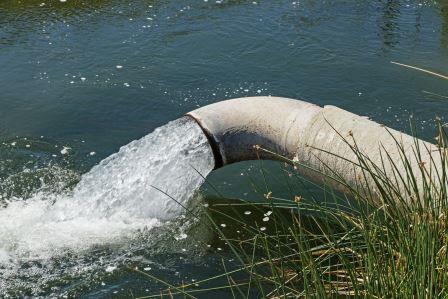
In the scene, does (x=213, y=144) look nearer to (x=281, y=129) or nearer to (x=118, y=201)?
(x=281, y=129)

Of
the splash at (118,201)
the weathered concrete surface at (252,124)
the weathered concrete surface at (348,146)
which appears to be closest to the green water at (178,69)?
the splash at (118,201)

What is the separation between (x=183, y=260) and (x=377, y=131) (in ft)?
5.46

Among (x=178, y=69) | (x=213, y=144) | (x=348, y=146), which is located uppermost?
(x=348, y=146)

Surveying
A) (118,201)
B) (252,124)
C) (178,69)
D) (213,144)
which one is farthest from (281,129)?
(178,69)

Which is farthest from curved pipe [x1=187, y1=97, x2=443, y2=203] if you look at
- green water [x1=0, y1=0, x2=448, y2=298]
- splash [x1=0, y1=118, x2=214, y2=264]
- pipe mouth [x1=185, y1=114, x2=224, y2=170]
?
green water [x1=0, y1=0, x2=448, y2=298]

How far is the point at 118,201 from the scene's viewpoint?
6.18 m

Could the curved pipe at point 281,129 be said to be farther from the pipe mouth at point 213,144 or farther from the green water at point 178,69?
the green water at point 178,69

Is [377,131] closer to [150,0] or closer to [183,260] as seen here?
[183,260]

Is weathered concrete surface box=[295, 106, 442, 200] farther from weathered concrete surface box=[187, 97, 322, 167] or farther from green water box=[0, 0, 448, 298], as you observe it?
green water box=[0, 0, 448, 298]

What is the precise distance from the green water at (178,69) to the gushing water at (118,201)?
250 mm

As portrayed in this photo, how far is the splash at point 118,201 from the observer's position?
588 centimetres

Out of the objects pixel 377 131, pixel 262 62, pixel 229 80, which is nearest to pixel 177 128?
pixel 377 131

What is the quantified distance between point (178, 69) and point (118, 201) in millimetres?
2658

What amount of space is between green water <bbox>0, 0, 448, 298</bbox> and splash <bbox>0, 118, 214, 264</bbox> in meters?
0.25
